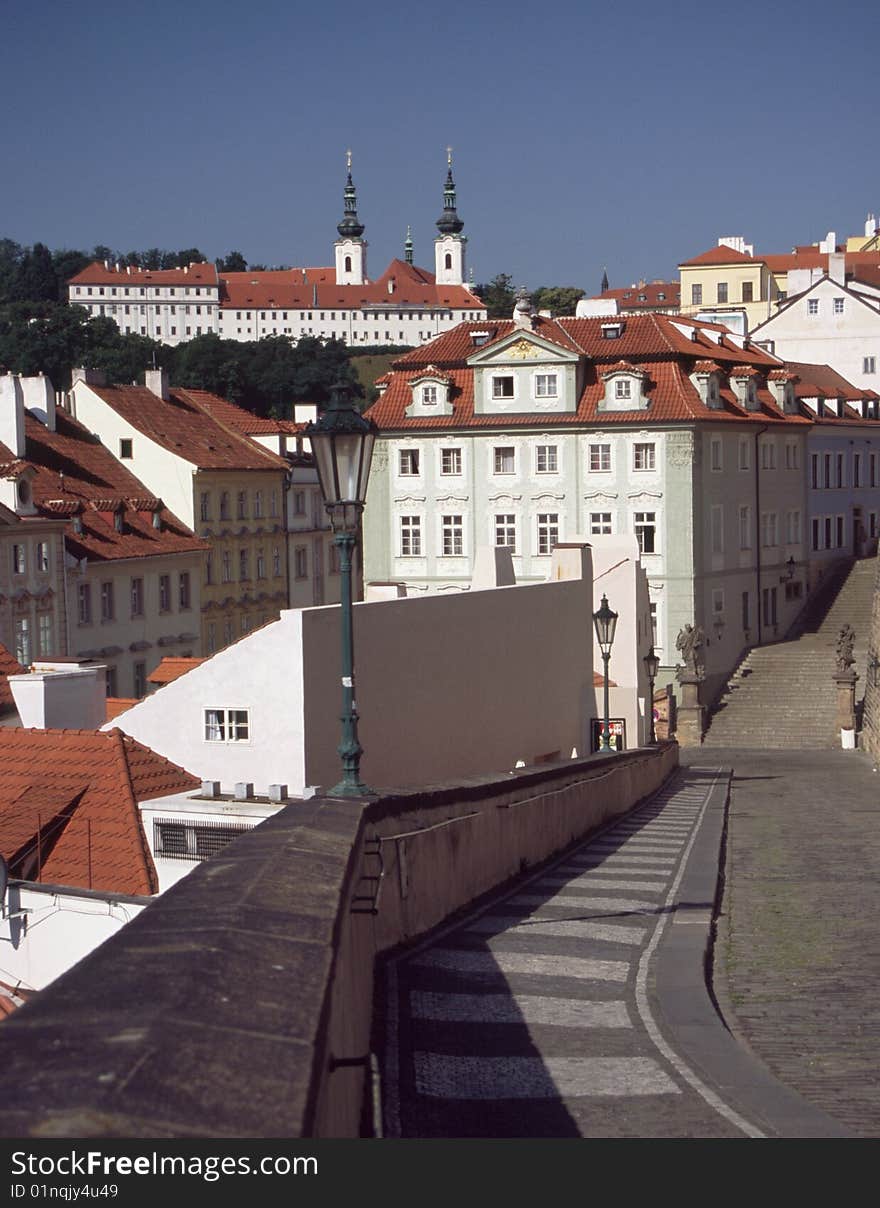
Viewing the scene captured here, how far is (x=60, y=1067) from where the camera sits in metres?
3.33

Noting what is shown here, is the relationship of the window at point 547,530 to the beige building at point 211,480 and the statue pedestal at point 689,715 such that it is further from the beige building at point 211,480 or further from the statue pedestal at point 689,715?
the statue pedestal at point 689,715

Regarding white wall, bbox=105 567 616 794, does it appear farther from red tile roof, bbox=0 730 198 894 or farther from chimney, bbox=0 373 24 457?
chimney, bbox=0 373 24 457

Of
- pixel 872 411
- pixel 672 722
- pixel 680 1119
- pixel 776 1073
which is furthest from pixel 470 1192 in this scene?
pixel 872 411

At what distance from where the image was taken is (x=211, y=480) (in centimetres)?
5641

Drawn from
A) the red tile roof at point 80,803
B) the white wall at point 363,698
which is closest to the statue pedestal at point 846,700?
the white wall at point 363,698

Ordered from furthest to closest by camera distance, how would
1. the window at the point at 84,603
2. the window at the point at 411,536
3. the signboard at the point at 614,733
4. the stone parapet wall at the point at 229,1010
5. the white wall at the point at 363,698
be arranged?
the window at the point at 411,536, the window at the point at 84,603, the signboard at the point at 614,733, the white wall at the point at 363,698, the stone parapet wall at the point at 229,1010

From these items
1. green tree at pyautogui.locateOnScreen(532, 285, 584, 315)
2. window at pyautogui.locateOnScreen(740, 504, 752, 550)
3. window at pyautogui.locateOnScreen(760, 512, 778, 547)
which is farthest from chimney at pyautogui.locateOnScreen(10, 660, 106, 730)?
green tree at pyautogui.locateOnScreen(532, 285, 584, 315)

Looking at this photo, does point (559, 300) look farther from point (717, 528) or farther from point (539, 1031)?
point (539, 1031)

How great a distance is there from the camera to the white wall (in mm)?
20188

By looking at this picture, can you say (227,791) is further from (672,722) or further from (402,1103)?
(672,722)

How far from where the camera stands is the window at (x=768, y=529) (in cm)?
6212

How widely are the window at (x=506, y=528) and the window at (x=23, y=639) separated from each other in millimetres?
20976

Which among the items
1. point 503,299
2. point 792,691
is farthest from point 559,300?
point 792,691

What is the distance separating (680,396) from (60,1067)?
179 ft
